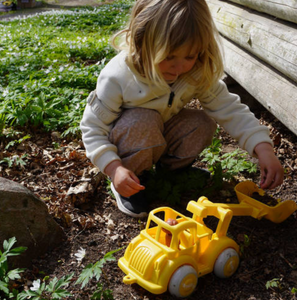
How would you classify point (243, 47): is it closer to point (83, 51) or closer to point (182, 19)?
point (182, 19)

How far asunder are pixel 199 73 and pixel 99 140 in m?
0.82

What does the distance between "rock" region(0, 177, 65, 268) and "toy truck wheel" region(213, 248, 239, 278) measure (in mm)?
1041

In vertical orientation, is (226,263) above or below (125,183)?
below

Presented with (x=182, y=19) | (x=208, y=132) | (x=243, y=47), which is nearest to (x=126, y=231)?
(x=208, y=132)

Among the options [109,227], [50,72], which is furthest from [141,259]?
[50,72]

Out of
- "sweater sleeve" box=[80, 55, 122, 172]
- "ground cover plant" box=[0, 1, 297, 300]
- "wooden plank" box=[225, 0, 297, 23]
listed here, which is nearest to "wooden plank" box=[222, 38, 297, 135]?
"ground cover plant" box=[0, 1, 297, 300]

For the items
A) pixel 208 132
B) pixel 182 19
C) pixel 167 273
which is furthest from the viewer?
pixel 208 132

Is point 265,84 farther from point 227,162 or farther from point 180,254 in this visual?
point 180,254

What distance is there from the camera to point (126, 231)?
107 inches

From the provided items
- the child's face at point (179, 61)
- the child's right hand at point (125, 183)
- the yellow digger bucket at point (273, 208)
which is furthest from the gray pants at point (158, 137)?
the yellow digger bucket at point (273, 208)

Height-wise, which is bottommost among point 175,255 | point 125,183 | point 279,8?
point 175,255

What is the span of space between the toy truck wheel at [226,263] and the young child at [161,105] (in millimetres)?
599

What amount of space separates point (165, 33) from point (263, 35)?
174 centimetres

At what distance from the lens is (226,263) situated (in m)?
2.13
